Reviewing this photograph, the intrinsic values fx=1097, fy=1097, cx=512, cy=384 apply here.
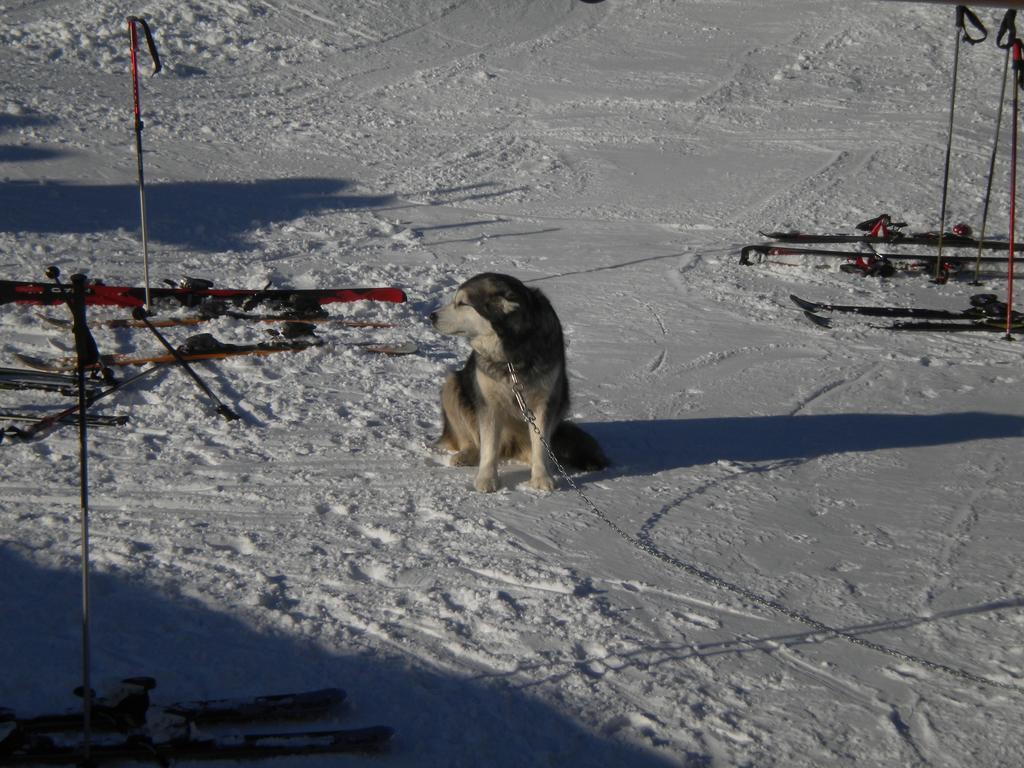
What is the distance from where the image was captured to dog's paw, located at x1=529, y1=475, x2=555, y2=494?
6.28m

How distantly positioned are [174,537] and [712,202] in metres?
10.2

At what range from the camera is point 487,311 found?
19.9 feet

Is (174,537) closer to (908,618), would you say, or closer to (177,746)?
(177,746)

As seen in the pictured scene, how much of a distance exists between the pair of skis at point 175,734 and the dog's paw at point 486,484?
243 centimetres

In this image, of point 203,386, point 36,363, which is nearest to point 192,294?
point 36,363

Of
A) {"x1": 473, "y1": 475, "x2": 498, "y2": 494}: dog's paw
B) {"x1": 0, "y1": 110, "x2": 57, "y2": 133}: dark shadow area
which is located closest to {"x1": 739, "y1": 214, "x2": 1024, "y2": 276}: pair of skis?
{"x1": 473, "y1": 475, "x2": 498, "y2": 494}: dog's paw

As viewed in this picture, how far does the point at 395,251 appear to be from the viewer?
11.9 metres

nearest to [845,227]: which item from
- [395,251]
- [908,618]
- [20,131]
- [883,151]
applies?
[883,151]

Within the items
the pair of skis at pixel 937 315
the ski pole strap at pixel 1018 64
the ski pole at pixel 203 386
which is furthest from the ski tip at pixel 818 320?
the ski pole at pixel 203 386

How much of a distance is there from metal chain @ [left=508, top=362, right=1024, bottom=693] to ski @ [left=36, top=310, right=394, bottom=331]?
3.37 meters

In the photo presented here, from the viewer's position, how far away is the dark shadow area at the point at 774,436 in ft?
22.9

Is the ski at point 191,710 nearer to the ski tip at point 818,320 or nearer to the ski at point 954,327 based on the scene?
the ski tip at point 818,320

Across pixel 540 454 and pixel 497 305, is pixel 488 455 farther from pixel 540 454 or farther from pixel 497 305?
pixel 497 305

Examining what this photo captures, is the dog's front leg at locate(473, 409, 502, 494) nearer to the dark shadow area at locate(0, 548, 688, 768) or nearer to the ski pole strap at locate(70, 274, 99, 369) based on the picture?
the dark shadow area at locate(0, 548, 688, 768)
